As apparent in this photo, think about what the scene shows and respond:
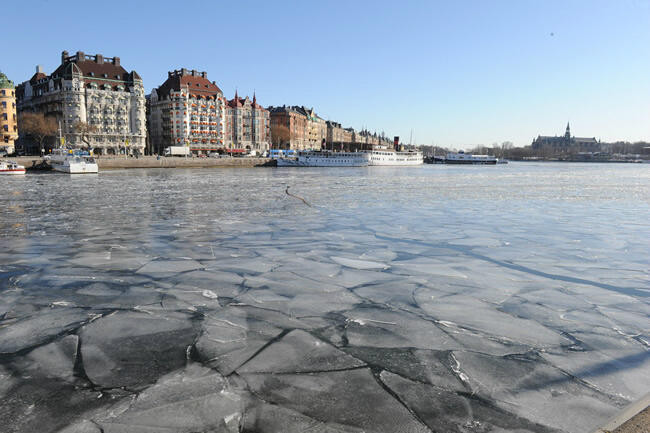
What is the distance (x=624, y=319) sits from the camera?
4906mm

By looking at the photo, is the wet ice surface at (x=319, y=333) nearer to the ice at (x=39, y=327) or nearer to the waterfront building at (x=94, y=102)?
the ice at (x=39, y=327)

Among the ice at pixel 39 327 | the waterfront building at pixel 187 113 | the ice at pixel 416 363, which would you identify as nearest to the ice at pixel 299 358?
the ice at pixel 416 363

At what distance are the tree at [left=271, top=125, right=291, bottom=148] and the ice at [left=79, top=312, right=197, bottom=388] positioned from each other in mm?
116757

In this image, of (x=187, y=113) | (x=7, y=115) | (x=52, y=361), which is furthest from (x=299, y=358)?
(x=187, y=113)

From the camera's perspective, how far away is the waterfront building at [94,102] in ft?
256

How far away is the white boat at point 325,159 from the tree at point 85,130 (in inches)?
1259

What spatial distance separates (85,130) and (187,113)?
22.6 m

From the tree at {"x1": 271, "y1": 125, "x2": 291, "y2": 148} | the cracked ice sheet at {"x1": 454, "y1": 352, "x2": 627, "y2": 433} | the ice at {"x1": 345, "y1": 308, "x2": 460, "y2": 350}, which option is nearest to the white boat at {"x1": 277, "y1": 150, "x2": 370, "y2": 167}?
the tree at {"x1": 271, "y1": 125, "x2": 291, "y2": 148}

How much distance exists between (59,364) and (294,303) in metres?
2.43

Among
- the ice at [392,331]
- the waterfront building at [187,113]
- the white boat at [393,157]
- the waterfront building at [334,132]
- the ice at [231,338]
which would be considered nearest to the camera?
the ice at [231,338]

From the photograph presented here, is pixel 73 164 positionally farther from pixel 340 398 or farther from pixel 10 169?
pixel 340 398

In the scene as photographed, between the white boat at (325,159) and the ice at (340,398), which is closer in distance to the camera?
the ice at (340,398)

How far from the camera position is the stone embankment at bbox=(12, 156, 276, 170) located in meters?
56.4

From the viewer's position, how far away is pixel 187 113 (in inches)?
3642
